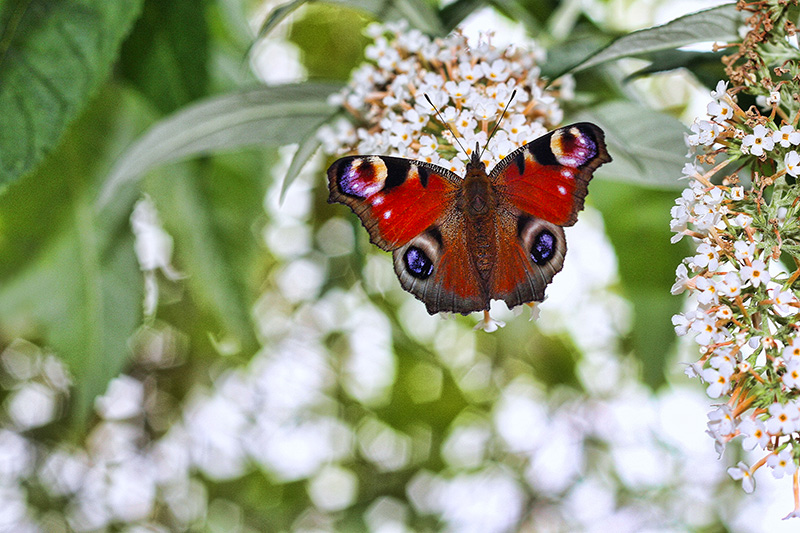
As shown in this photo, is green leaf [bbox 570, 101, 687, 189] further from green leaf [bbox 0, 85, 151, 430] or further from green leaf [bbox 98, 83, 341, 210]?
green leaf [bbox 0, 85, 151, 430]

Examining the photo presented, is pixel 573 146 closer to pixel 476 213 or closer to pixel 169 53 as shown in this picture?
pixel 476 213

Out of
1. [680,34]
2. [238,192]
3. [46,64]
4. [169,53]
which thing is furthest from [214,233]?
[680,34]

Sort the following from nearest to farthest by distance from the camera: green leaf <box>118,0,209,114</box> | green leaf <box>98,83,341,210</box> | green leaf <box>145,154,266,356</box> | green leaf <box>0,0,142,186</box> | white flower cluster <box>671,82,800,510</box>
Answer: white flower cluster <box>671,82,800,510</box>, green leaf <box>0,0,142,186</box>, green leaf <box>98,83,341,210</box>, green leaf <box>118,0,209,114</box>, green leaf <box>145,154,266,356</box>

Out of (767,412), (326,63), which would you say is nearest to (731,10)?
(767,412)

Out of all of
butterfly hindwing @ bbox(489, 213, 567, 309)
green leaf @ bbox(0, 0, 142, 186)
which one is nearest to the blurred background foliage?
green leaf @ bbox(0, 0, 142, 186)

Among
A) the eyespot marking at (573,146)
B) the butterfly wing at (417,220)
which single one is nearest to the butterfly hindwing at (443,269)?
the butterfly wing at (417,220)

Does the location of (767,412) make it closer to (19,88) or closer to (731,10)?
(731,10)
